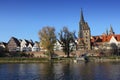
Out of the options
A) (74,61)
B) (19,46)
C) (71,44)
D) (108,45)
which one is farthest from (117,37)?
(19,46)

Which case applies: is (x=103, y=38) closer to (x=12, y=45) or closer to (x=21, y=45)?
(x=21, y=45)

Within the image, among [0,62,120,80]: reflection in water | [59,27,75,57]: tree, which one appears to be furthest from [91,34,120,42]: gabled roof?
[0,62,120,80]: reflection in water

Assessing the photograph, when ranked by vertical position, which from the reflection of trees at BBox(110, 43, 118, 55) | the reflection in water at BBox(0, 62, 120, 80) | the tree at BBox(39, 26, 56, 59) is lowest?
the reflection in water at BBox(0, 62, 120, 80)

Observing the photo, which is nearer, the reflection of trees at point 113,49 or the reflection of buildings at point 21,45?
the reflection of trees at point 113,49

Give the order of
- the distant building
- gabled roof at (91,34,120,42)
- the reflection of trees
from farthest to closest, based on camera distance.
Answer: the distant building < gabled roof at (91,34,120,42) < the reflection of trees

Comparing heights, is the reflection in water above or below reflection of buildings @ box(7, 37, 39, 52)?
below

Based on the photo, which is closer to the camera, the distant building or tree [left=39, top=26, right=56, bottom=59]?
tree [left=39, top=26, right=56, bottom=59]

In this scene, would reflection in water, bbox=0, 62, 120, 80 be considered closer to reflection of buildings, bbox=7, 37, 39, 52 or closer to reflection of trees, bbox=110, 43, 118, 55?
reflection of trees, bbox=110, 43, 118, 55

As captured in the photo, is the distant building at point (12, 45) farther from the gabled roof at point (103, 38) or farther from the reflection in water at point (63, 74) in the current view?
the reflection in water at point (63, 74)

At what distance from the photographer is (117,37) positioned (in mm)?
142625

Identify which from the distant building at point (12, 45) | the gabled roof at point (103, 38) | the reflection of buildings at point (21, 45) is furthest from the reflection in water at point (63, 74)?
the distant building at point (12, 45)

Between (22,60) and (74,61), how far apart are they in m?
22.8

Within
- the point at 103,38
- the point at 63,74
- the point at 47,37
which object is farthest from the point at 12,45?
the point at 63,74

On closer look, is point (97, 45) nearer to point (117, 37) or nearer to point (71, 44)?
point (117, 37)
